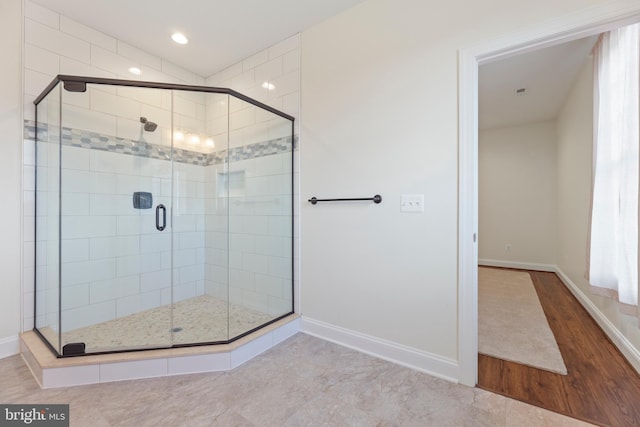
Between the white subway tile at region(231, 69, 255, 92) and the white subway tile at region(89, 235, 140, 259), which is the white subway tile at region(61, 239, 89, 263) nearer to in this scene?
the white subway tile at region(89, 235, 140, 259)

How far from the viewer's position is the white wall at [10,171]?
1972 millimetres

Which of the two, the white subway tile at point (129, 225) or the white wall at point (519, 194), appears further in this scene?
the white wall at point (519, 194)

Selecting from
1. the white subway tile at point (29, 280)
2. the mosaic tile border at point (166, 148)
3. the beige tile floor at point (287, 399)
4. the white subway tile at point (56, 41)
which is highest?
the white subway tile at point (56, 41)

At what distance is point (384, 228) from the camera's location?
2004mm

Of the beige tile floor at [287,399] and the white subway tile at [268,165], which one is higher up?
the white subway tile at [268,165]

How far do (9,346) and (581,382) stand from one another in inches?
151

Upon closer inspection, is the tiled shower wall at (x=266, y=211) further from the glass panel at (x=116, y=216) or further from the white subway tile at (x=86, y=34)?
the white subway tile at (x=86, y=34)

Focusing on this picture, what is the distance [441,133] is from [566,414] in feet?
5.46

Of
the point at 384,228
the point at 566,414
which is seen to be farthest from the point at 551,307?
the point at 384,228

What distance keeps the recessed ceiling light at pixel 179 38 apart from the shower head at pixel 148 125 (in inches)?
30.6

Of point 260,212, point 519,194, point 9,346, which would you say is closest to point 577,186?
point 519,194

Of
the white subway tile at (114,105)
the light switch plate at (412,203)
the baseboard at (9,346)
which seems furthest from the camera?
the white subway tile at (114,105)

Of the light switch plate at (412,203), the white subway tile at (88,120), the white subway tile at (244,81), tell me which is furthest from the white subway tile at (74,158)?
the light switch plate at (412,203)

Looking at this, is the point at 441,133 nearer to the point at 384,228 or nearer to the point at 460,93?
the point at 460,93
